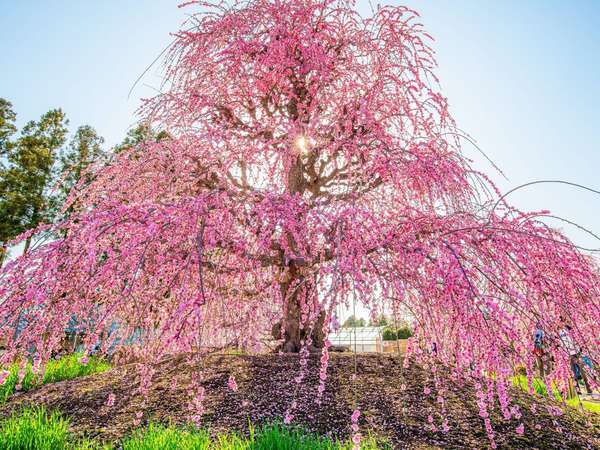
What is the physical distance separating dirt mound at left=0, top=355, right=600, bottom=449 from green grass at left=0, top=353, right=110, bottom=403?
0.68m

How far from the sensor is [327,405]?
360 cm

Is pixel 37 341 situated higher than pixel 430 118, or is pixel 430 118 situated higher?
pixel 430 118

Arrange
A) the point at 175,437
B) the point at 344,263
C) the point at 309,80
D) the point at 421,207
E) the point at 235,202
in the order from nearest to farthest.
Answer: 1. the point at 344,263
2. the point at 175,437
3. the point at 235,202
4. the point at 421,207
5. the point at 309,80

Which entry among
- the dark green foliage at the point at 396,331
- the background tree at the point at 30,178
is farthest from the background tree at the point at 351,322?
the background tree at the point at 30,178

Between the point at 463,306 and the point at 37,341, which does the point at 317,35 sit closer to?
the point at 463,306

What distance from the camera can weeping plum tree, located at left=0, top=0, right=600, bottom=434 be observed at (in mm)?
2482

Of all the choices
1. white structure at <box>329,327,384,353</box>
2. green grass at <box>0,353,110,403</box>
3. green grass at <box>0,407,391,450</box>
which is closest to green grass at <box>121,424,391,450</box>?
green grass at <box>0,407,391,450</box>

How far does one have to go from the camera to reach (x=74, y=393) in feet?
15.1

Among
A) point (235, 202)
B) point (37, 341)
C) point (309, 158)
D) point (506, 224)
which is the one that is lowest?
point (37, 341)

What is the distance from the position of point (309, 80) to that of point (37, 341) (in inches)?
144

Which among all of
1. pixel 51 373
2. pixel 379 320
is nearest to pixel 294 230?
pixel 379 320

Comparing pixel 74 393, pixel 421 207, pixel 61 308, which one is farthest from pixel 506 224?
pixel 74 393

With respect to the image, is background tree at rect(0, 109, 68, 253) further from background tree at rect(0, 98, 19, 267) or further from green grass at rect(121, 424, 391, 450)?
green grass at rect(121, 424, 391, 450)

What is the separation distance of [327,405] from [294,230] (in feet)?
5.30
